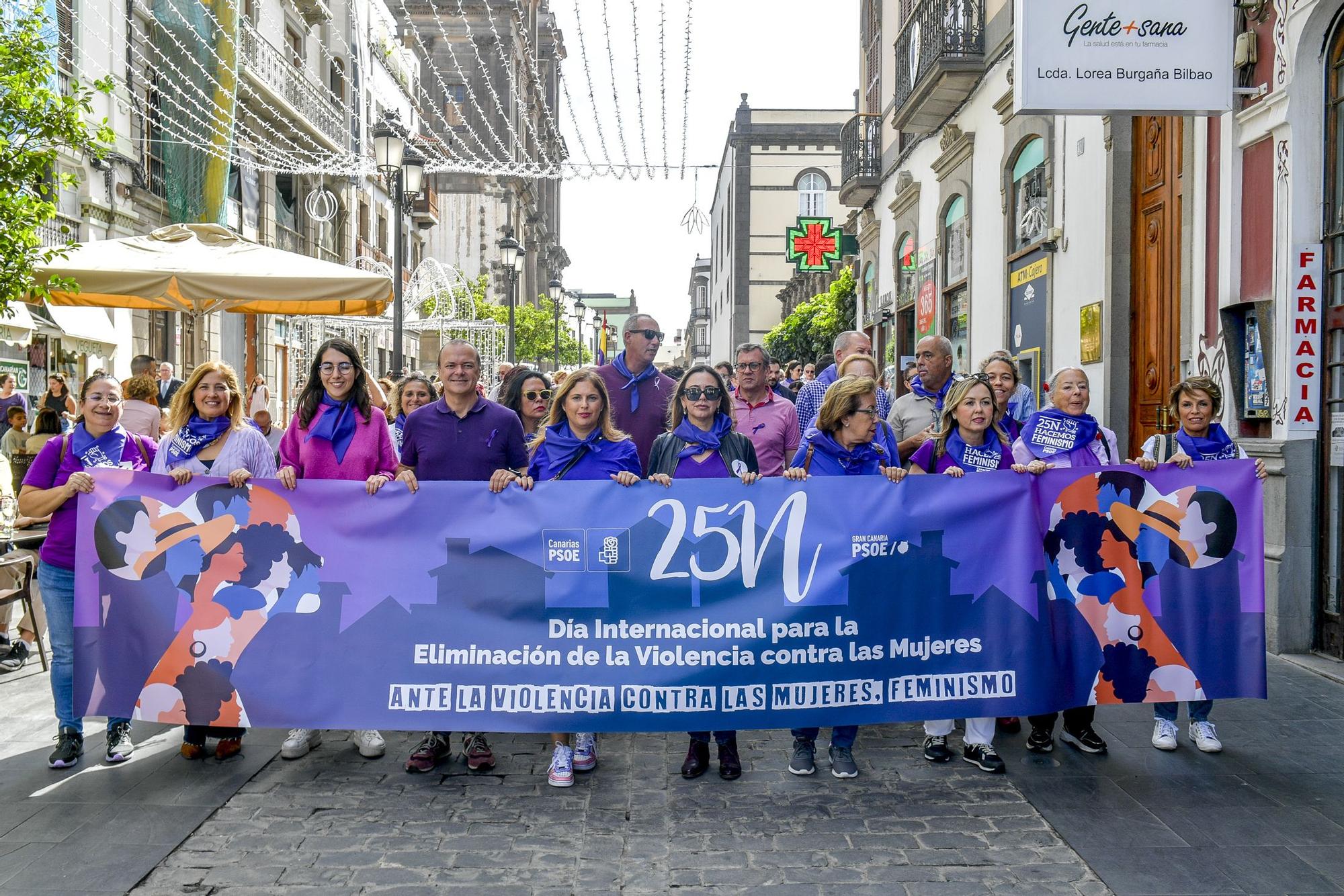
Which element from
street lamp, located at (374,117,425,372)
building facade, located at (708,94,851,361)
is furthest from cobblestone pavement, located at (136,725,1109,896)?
building facade, located at (708,94,851,361)

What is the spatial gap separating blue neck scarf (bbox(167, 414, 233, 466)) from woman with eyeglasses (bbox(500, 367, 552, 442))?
7.36 feet

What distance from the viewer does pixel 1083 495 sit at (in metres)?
5.33

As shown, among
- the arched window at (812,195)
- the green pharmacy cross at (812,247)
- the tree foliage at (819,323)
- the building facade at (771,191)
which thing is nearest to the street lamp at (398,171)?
the tree foliage at (819,323)

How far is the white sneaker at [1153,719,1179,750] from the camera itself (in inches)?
213

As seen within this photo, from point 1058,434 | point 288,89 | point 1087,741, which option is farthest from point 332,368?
point 288,89

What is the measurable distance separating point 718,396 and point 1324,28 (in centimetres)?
494

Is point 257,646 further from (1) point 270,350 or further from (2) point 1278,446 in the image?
(1) point 270,350

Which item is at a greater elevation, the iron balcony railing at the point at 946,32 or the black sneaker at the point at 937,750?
the iron balcony railing at the point at 946,32

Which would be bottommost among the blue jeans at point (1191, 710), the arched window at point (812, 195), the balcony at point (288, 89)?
the blue jeans at point (1191, 710)

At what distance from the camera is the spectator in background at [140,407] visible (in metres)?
7.54

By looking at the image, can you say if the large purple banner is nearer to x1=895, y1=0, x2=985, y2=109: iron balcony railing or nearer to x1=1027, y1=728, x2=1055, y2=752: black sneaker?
x1=1027, y1=728, x2=1055, y2=752: black sneaker

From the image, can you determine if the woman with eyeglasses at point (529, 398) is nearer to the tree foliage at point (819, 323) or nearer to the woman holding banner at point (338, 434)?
the woman holding banner at point (338, 434)

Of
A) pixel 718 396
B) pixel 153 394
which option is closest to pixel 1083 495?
pixel 718 396

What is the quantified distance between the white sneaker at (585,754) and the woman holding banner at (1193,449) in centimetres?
274
